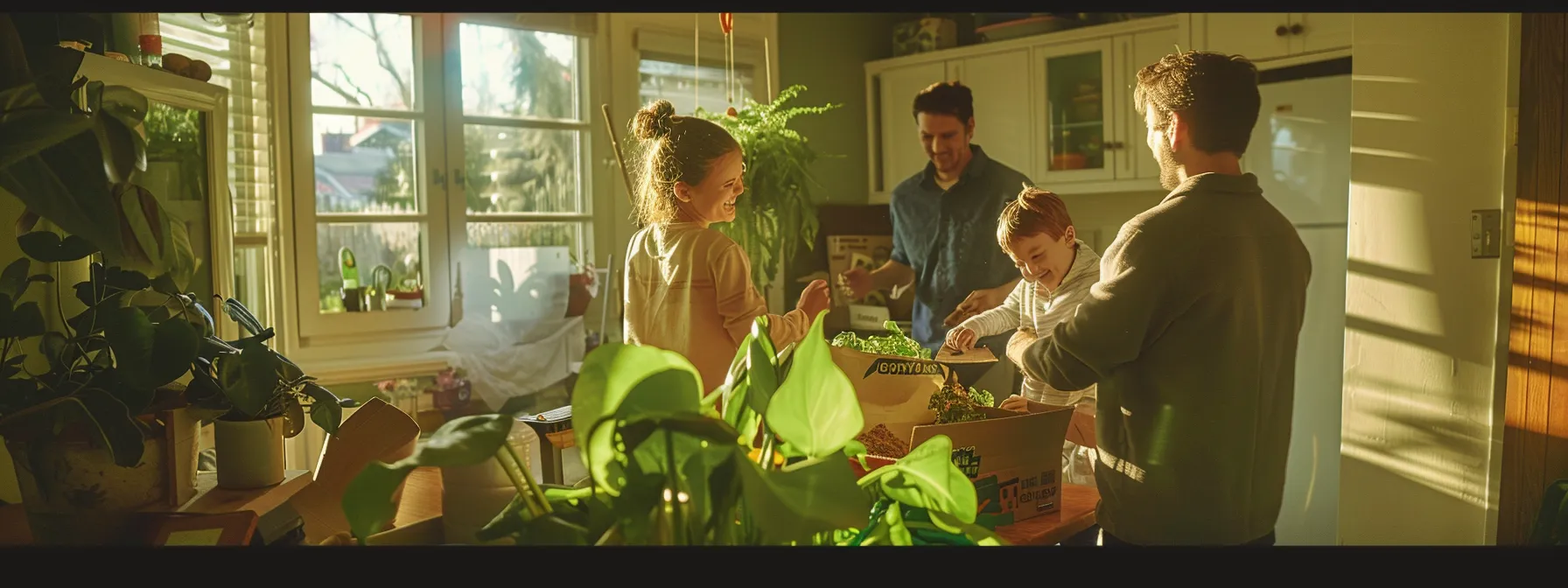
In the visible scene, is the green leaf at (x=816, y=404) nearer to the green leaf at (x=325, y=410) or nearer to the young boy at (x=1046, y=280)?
the young boy at (x=1046, y=280)

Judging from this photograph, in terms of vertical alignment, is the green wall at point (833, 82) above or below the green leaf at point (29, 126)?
above

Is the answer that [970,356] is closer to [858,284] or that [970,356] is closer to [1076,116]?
[858,284]

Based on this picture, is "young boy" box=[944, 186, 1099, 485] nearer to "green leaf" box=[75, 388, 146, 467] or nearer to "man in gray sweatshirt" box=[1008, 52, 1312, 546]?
"man in gray sweatshirt" box=[1008, 52, 1312, 546]

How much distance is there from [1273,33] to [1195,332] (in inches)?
61.4

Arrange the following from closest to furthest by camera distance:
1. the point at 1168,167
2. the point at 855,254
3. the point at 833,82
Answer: the point at 1168,167, the point at 855,254, the point at 833,82

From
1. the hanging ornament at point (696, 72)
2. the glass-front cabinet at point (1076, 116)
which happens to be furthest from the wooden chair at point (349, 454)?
the hanging ornament at point (696, 72)

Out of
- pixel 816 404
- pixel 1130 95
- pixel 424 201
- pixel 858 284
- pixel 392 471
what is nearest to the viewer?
pixel 392 471

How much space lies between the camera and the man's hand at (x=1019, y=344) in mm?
1011

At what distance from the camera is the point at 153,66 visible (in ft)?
5.07

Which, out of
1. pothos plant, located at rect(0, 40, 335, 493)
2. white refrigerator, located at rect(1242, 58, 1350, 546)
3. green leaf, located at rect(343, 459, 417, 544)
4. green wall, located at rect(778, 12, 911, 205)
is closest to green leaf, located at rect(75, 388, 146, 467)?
pothos plant, located at rect(0, 40, 335, 493)

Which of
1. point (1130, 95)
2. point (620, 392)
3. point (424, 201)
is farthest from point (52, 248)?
point (1130, 95)

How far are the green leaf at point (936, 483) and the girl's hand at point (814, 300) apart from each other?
0.46 m

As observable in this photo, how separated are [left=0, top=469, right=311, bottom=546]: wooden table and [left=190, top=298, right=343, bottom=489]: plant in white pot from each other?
0.02m

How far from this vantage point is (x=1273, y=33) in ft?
7.16
